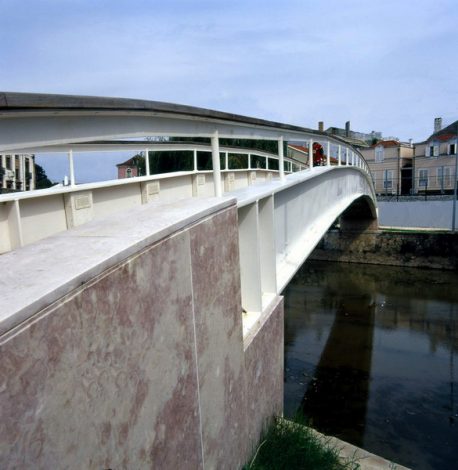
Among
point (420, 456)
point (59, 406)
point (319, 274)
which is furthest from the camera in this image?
point (319, 274)

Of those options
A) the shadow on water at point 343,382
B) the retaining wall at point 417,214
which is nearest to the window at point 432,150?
the retaining wall at point 417,214

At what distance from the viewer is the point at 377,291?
64.8ft

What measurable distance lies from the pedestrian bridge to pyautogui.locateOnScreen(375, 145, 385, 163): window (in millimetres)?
46352

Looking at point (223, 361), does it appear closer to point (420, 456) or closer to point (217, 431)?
point (217, 431)

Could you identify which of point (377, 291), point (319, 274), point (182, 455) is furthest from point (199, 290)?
point (319, 274)

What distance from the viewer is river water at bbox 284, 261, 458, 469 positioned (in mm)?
8492

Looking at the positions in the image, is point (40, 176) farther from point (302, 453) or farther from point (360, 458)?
point (360, 458)

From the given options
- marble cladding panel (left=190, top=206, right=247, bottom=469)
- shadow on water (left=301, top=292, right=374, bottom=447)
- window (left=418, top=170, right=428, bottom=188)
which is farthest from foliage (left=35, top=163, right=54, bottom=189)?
window (left=418, top=170, right=428, bottom=188)

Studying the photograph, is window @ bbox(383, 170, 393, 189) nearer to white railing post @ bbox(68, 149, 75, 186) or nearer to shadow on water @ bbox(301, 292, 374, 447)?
shadow on water @ bbox(301, 292, 374, 447)

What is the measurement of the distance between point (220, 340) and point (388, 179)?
48031mm

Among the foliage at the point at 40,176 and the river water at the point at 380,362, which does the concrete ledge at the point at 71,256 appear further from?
the river water at the point at 380,362

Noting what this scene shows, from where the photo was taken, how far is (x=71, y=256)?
219 centimetres

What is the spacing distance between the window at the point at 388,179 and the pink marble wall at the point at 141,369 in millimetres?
46939

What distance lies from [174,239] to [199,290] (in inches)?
20.5
